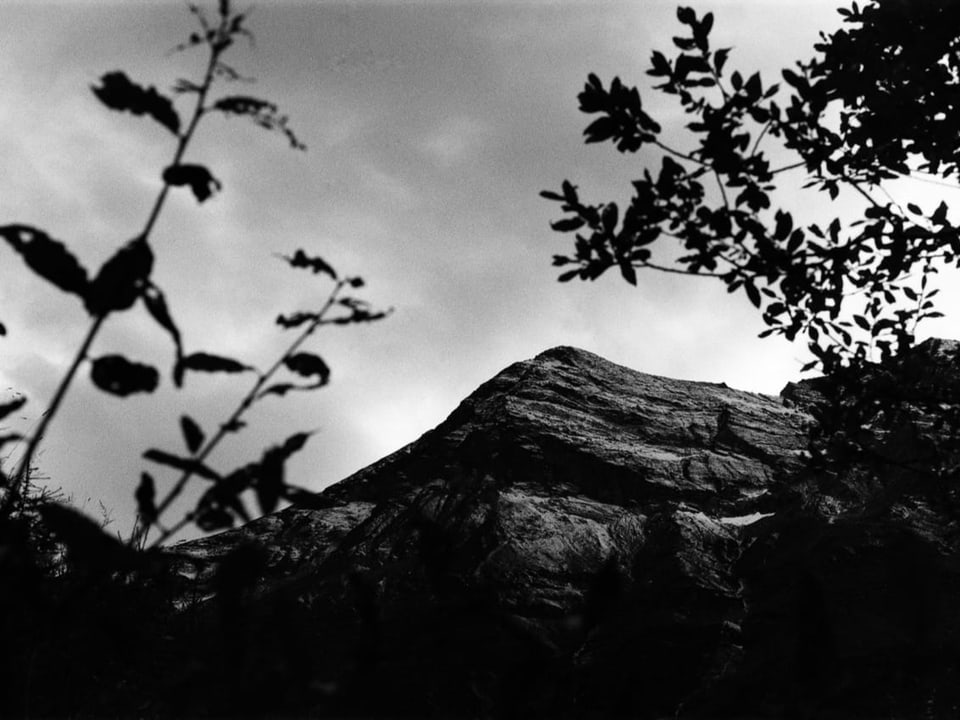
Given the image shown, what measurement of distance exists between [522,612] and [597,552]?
1035 cm

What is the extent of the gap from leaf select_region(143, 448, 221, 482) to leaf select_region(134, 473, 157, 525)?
0.17 meters

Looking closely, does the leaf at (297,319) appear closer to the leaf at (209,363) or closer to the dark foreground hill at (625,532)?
the leaf at (209,363)

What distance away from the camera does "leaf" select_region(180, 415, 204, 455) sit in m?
1.92

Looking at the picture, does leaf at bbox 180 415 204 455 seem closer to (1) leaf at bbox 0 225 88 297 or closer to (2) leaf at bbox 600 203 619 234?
(1) leaf at bbox 0 225 88 297

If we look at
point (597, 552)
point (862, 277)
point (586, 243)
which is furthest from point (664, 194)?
point (597, 552)

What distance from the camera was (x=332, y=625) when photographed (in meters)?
59.3

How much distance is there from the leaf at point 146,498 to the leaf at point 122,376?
22 cm

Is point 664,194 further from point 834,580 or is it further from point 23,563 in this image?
point 834,580

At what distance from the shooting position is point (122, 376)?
183 centimetres

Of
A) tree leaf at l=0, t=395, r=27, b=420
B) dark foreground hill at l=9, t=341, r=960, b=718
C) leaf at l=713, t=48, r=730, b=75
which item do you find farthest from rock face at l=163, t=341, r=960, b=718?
tree leaf at l=0, t=395, r=27, b=420

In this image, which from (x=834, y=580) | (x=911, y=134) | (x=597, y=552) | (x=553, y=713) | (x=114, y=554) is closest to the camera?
(x=114, y=554)

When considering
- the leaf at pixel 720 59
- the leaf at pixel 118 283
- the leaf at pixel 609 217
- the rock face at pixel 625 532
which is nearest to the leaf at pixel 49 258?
the leaf at pixel 118 283

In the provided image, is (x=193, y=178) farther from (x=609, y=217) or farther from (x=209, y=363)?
(x=609, y=217)

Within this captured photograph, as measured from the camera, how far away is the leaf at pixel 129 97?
177 centimetres
